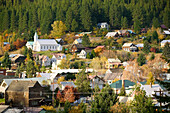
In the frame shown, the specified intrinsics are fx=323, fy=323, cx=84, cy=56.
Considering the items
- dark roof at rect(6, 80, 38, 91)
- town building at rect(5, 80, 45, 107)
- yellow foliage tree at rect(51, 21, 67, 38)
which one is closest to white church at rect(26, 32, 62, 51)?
yellow foliage tree at rect(51, 21, 67, 38)

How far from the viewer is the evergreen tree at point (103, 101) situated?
36.4 meters

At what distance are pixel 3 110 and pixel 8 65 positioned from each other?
40.9m

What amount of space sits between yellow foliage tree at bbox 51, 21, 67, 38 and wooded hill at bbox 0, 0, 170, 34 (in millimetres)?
2610

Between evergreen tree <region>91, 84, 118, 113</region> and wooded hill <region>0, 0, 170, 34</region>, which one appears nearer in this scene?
evergreen tree <region>91, 84, 118, 113</region>

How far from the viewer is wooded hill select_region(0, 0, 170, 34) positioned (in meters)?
120

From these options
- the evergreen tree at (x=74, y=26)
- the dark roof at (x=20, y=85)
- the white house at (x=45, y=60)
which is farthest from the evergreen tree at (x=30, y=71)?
the evergreen tree at (x=74, y=26)

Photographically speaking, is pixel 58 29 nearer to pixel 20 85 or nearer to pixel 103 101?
pixel 20 85

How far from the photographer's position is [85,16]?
120 metres

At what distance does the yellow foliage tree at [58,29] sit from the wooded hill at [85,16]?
2.61 meters

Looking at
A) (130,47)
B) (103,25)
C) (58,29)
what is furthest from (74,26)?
(130,47)

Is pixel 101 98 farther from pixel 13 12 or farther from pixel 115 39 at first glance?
pixel 13 12

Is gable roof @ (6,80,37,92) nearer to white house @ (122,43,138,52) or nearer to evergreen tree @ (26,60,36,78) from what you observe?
evergreen tree @ (26,60,36,78)

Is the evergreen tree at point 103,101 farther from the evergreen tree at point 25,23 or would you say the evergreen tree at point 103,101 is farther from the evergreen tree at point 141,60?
the evergreen tree at point 25,23

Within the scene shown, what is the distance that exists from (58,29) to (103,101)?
80343 mm
